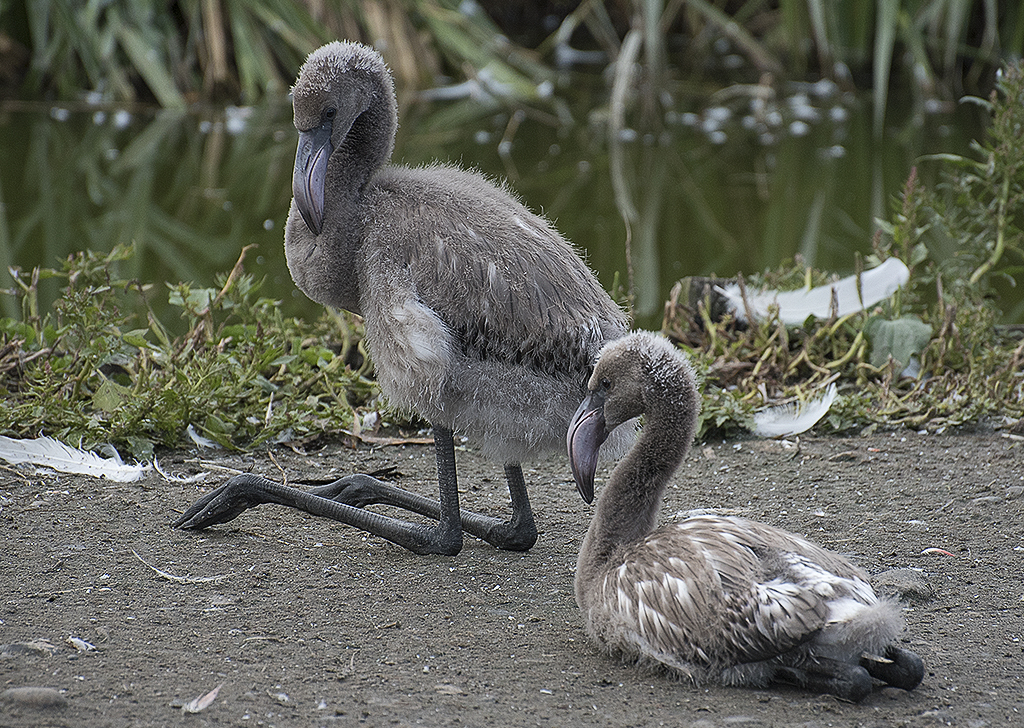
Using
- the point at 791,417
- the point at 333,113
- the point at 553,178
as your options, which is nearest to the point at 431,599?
the point at 333,113

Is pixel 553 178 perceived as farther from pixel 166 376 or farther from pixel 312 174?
pixel 312 174

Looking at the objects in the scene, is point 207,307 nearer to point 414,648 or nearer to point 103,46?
point 414,648

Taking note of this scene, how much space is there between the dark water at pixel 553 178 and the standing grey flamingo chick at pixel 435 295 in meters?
2.74

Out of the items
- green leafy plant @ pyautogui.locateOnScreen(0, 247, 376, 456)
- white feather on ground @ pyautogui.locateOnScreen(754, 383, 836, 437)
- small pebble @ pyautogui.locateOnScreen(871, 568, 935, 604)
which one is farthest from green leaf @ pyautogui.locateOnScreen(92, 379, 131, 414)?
small pebble @ pyautogui.locateOnScreen(871, 568, 935, 604)

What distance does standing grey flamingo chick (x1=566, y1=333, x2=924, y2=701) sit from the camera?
2775mm

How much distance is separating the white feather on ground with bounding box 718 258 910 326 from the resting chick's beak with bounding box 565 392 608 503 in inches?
92.8

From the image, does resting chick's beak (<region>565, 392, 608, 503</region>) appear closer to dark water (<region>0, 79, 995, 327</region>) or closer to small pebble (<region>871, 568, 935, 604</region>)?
small pebble (<region>871, 568, 935, 604</region>)

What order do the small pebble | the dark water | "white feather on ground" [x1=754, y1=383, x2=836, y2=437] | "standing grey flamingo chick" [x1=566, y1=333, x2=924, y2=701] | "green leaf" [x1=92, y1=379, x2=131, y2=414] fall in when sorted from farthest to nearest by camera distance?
1. the dark water
2. "white feather on ground" [x1=754, y1=383, x2=836, y2=437]
3. "green leaf" [x1=92, y1=379, x2=131, y2=414]
4. the small pebble
5. "standing grey flamingo chick" [x1=566, y1=333, x2=924, y2=701]

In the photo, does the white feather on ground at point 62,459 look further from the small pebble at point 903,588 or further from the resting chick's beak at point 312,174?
the small pebble at point 903,588

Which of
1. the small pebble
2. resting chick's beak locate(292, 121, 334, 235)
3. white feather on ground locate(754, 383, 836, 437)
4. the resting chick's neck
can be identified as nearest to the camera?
the resting chick's neck

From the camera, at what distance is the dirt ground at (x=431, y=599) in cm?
279

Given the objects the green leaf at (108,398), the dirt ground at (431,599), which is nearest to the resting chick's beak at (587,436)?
the dirt ground at (431,599)

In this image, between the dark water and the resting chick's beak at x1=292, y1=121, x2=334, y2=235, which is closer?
the resting chick's beak at x1=292, y1=121, x2=334, y2=235

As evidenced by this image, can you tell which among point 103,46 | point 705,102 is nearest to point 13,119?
point 103,46
